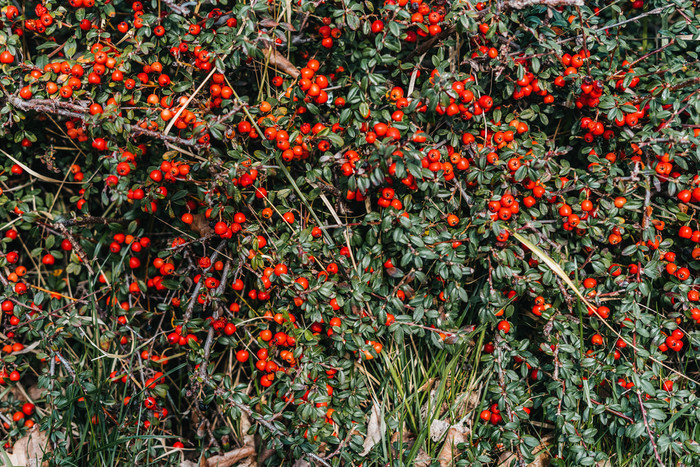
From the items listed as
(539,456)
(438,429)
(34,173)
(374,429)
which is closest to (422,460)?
(438,429)

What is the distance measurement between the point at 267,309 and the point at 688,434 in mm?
3444

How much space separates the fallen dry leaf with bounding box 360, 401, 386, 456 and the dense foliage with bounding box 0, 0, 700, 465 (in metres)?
0.02

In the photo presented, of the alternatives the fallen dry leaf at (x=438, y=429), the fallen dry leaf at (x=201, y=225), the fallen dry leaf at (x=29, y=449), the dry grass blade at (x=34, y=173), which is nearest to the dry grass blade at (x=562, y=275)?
the fallen dry leaf at (x=438, y=429)

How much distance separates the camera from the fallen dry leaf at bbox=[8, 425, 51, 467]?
4.11m

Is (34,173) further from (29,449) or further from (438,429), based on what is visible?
(438,429)

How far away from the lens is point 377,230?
3875 mm

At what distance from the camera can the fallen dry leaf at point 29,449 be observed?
13.5ft

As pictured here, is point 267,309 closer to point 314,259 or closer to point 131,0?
point 314,259

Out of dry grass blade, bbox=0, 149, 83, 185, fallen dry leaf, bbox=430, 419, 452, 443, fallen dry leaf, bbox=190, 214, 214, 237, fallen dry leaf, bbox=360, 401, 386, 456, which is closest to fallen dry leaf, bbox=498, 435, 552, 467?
fallen dry leaf, bbox=430, 419, 452, 443

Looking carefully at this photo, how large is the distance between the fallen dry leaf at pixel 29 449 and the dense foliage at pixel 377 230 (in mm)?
162

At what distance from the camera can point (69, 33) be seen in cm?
434

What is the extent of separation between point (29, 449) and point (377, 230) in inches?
140

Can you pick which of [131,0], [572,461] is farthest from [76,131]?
[572,461]

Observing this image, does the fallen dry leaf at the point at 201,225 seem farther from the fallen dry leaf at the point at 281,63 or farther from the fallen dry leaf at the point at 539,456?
Result: the fallen dry leaf at the point at 539,456
